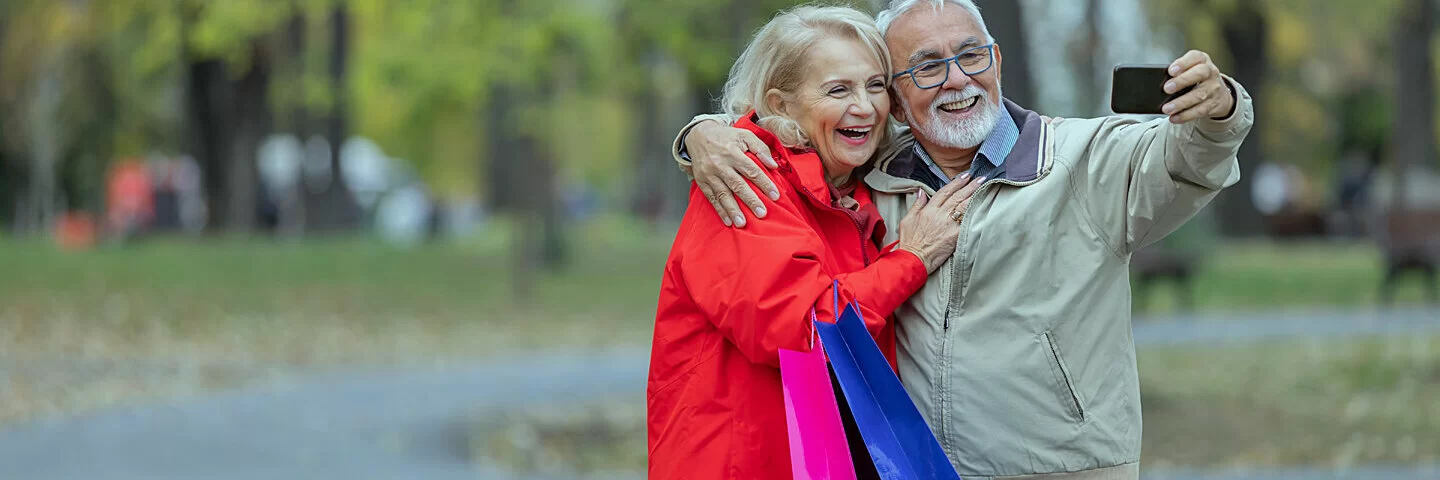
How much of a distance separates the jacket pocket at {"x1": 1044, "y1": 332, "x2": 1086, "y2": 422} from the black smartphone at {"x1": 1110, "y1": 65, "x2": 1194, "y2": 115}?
0.50 m

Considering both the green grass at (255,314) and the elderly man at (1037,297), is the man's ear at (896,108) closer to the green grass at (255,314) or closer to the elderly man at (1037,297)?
the elderly man at (1037,297)

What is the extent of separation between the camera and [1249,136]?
96.4ft

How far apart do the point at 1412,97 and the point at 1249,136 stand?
7728 millimetres

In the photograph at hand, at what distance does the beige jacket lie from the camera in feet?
10.2

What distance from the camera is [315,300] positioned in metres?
16.1

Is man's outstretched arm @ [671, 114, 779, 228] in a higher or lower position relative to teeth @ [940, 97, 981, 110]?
lower

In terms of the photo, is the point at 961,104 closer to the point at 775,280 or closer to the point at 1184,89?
the point at 1184,89

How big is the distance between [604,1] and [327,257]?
303 inches

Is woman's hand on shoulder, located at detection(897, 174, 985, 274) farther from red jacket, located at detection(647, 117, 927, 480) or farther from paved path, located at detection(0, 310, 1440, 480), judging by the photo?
paved path, located at detection(0, 310, 1440, 480)

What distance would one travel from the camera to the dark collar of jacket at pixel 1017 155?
124 inches

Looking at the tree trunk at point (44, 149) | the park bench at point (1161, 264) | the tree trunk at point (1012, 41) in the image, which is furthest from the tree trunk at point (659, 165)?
the tree trunk at point (1012, 41)

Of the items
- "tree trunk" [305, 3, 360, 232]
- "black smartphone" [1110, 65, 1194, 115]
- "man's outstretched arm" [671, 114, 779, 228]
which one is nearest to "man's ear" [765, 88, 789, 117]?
"man's outstretched arm" [671, 114, 779, 228]

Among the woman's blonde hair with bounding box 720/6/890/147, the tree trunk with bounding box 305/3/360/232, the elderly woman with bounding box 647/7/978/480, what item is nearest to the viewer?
the elderly woman with bounding box 647/7/978/480

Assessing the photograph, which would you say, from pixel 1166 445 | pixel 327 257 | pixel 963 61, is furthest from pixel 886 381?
pixel 327 257
